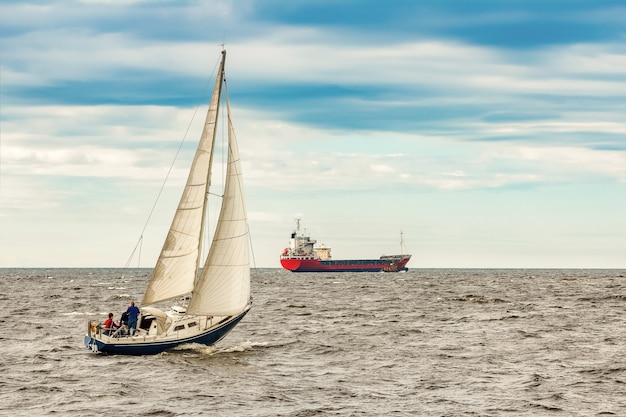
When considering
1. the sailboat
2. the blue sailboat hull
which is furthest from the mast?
the blue sailboat hull

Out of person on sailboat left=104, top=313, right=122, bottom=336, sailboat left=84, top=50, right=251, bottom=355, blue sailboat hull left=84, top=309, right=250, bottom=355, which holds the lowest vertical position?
blue sailboat hull left=84, top=309, right=250, bottom=355

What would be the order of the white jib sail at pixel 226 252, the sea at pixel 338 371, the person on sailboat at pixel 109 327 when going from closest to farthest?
the sea at pixel 338 371, the white jib sail at pixel 226 252, the person on sailboat at pixel 109 327

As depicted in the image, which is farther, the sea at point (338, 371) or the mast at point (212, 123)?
the mast at point (212, 123)

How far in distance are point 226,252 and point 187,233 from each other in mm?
1927

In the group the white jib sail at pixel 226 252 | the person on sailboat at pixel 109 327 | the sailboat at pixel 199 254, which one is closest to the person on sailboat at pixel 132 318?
the sailboat at pixel 199 254

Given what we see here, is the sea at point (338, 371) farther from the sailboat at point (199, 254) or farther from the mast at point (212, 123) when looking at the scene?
the mast at point (212, 123)

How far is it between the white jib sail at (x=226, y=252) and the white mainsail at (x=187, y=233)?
0.67 metres

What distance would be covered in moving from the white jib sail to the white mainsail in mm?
670

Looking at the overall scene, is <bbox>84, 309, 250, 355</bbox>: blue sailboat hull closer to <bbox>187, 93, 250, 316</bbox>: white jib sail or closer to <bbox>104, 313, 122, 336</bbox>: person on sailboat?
<bbox>104, 313, 122, 336</bbox>: person on sailboat

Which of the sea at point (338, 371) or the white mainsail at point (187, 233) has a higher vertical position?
the white mainsail at point (187, 233)

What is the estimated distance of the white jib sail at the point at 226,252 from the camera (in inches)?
1389

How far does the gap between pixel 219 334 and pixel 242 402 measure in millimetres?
11481

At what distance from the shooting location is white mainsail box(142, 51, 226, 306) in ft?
115

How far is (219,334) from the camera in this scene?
122ft
